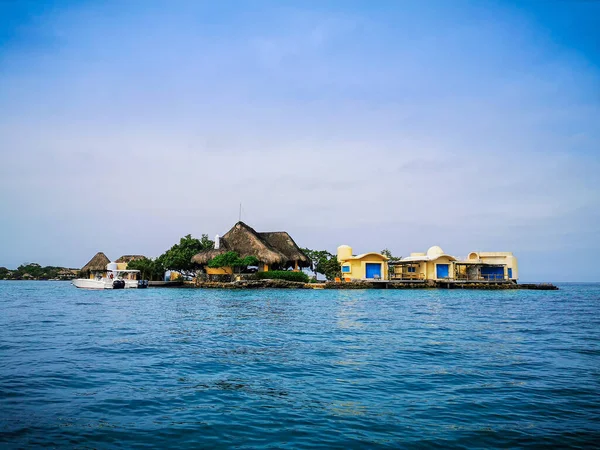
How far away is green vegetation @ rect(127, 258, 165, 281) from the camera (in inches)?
2274

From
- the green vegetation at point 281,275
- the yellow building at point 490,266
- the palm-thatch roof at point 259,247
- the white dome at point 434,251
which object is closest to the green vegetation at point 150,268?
the palm-thatch roof at point 259,247

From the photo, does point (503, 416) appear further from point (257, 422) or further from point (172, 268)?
point (172, 268)

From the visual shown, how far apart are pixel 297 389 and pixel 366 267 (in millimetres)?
42584

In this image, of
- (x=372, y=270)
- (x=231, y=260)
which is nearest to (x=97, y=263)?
(x=231, y=260)

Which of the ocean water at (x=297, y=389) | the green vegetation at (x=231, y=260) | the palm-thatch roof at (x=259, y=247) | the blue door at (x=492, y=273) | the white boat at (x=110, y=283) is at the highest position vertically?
the palm-thatch roof at (x=259, y=247)

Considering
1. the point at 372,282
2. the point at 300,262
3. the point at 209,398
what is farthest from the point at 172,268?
the point at 209,398

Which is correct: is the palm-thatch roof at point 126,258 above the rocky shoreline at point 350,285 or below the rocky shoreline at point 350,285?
above

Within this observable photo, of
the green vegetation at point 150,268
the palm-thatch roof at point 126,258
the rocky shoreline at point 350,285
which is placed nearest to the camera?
the rocky shoreline at point 350,285

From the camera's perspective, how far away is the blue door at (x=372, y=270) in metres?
49.1

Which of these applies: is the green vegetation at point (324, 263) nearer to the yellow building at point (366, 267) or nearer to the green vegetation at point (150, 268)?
the yellow building at point (366, 267)

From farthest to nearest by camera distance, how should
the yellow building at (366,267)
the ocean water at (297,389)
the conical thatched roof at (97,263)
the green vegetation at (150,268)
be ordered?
the conical thatched roof at (97,263) → the green vegetation at (150,268) → the yellow building at (366,267) → the ocean water at (297,389)

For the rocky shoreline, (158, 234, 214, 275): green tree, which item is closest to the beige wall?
the rocky shoreline

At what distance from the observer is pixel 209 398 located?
6.74 meters

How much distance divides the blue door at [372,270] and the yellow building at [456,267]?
326 centimetres
